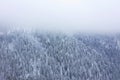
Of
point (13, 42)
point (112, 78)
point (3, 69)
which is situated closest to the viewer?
point (3, 69)

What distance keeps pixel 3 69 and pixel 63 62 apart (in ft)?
119

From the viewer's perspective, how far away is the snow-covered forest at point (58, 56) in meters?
124

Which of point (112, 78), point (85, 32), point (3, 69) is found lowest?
point (112, 78)

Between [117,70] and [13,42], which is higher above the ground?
[13,42]

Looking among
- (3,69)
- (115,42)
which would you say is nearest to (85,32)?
(115,42)

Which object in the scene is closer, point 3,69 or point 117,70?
point 3,69

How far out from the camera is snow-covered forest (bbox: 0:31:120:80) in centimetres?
12369

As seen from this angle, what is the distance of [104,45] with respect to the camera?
151500 millimetres

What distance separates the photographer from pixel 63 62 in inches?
5556

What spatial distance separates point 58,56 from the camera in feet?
481

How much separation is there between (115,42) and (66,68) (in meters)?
31.8

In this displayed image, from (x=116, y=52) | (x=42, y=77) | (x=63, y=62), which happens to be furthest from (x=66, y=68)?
(x=116, y=52)

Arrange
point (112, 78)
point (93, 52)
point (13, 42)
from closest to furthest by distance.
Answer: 1. point (112, 78)
2. point (13, 42)
3. point (93, 52)

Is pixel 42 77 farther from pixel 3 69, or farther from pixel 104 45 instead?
pixel 104 45
